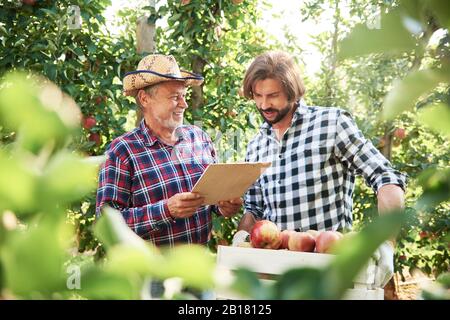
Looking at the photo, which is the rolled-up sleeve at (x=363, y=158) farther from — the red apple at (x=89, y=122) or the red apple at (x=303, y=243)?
the red apple at (x=89, y=122)

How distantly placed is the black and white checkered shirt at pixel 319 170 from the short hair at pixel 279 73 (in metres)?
0.09

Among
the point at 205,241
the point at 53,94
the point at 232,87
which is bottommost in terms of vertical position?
the point at 205,241

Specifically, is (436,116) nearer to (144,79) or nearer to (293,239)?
(293,239)

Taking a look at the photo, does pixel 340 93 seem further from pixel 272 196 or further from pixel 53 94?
pixel 53 94

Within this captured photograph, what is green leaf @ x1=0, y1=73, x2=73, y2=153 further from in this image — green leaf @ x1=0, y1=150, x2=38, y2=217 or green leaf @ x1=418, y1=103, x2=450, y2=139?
green leaf @ x1=418, y1=103, x2=450, y2=139

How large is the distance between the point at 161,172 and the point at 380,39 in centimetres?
197

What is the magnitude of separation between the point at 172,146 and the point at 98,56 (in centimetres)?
147

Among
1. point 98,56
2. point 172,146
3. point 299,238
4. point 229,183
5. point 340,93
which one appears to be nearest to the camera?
point 299,238

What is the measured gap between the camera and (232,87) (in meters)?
3.81

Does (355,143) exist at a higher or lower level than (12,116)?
higher

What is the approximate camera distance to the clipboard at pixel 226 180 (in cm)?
189

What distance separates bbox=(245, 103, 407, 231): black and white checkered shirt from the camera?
2.12 metres

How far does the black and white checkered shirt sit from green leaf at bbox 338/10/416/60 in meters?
1.75
